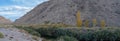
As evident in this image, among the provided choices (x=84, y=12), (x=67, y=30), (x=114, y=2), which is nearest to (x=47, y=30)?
(x=67, y=30)

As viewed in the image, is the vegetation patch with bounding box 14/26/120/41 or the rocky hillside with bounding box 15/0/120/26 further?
the rocky hillside with bounding box 15/0/120/26

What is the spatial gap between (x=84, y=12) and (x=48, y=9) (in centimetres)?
1124

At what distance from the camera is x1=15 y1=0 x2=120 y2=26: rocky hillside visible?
90500 mm

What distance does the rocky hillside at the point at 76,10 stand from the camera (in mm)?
90500

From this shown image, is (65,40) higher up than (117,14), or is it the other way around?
(65,40)

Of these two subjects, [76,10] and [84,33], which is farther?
[76,10]

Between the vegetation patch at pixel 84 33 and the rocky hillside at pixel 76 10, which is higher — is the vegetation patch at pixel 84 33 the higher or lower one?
the higher one

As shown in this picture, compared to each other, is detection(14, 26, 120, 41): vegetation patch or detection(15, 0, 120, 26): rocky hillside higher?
detection(14, 26, 120, 41): vegetation patch

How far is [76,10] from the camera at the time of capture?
96000mm

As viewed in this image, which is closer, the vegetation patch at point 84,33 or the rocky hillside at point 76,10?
the vegetation patch at point 84,33

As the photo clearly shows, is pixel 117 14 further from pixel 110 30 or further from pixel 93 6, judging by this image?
pixel 110 30

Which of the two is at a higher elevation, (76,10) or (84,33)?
(84,33)

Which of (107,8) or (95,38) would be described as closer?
(95,38)

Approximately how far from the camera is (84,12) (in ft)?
311
